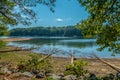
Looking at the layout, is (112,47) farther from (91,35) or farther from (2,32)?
(2,32)

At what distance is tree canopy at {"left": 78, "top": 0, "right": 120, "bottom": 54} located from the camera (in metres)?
14.5

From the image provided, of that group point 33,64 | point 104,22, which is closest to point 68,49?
point 33,64

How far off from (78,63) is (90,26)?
2.13 m

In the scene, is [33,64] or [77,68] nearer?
[77,68]

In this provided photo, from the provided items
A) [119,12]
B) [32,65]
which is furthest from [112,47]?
[32,65]

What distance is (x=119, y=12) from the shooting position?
14.5m

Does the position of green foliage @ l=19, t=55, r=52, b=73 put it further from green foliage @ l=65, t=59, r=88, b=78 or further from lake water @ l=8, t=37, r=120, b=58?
lake water @ l=8, t=37, r=120, b=58

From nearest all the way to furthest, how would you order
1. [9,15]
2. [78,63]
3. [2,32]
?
[78,63]
[9,15]
[2,32]

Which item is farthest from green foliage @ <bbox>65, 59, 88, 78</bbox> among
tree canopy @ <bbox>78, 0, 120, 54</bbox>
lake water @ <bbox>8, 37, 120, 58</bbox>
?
lake water @ <bbox>8, 37, 120, 58</bbox>

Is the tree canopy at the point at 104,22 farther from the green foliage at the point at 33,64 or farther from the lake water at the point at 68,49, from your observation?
the lake water at the point at 68,49

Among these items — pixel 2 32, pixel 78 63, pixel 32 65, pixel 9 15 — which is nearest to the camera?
pixel 78 63

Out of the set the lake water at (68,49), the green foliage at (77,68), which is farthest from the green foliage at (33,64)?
the lake water at (68,49)

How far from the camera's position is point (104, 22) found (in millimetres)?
15086

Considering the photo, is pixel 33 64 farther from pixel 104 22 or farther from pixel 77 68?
pixel 104 22
